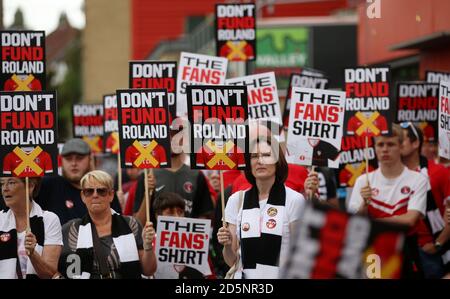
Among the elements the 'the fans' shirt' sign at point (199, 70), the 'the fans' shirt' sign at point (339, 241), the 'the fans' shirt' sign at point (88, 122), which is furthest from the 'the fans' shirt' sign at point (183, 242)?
the 'the fans' shirt' sign at point (88, 122)

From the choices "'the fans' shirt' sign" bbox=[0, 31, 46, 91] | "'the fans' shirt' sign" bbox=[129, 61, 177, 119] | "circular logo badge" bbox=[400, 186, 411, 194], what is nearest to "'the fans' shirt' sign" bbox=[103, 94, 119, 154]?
"'the fans' shirt' sign" bbox=[129, 61, 177, 119]

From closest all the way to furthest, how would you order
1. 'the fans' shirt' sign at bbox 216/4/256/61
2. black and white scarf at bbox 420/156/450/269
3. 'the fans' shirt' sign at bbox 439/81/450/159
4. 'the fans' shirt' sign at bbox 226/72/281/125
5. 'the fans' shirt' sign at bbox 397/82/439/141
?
'the fans' shirt' sign at bbox 439/81/450/159 < black and white scarf at bbox 420/156/450/269 < 'the fans' shirt' sign at bbox 226/72/281/125 < 'the fans' shirt' sign at bbox 397/82/439/141 < 'the fans' shirt' sign at bbox 216/4/256/61

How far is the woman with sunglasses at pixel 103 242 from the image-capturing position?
30.2 feet

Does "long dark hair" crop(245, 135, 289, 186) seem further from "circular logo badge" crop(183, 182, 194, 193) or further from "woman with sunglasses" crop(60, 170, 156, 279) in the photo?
"circular logo badge" crop(183, 182, 194, 193)

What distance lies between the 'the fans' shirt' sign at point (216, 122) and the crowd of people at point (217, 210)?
0.49m

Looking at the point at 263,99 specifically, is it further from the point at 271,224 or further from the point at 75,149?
the point at 271,224

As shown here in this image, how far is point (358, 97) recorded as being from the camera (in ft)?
39.1

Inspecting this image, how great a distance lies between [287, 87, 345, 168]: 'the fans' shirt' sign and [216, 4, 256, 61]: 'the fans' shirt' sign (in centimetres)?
419

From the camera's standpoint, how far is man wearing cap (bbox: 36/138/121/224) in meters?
10.8

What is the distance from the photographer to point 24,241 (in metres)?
9.10

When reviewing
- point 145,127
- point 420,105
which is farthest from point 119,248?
point 420,105

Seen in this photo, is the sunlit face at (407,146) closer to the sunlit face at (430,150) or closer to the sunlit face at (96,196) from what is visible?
the sunlit face at (430,150)
